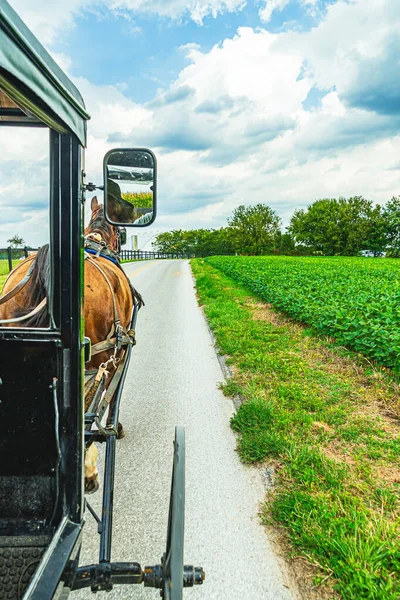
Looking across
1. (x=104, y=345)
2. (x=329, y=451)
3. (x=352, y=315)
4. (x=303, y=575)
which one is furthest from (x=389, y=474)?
(x=352, y=315)

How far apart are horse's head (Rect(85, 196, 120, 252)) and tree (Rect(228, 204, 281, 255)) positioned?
83.9m

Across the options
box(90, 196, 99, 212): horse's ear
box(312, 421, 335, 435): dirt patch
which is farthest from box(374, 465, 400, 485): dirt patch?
box(90, 196, 99, 212): horse's ear

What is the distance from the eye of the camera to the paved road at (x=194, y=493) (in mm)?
2277

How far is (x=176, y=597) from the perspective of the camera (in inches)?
57.6

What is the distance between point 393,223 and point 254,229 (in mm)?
29052

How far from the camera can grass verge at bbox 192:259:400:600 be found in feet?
7.23

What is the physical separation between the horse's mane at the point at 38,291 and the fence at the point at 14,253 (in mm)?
140

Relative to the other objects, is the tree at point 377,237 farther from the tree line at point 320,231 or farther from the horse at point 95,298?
the horse at point 95,298

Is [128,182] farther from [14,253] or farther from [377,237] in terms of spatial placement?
[377,237]

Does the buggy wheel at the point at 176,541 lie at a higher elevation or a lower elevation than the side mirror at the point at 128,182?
lower

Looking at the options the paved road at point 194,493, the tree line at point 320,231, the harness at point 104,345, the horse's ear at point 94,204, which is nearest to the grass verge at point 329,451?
the paved road at point 194,493

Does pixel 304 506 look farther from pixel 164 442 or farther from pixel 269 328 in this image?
pixel 269 328

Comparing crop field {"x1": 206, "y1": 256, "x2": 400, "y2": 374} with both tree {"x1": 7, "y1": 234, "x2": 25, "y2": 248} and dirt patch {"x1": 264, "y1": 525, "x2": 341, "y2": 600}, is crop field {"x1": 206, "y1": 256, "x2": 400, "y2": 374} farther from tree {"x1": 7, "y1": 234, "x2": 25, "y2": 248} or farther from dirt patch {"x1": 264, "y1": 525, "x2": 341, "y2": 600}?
tree {"x1": 7, "y1": 234, "x2": 25, "y2": 248}

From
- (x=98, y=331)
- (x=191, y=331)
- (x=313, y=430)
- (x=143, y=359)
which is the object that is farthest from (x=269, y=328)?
(x=98, y=331)
